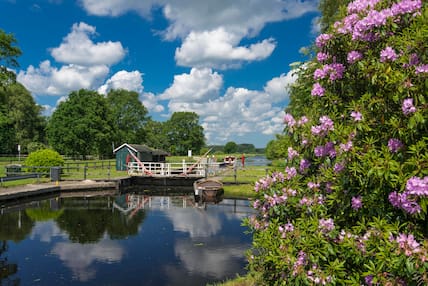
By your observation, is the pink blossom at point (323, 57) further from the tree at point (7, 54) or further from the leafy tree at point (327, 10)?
the tree at point (7, 54)

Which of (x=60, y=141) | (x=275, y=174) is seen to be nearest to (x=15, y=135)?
(x=60, y=141)

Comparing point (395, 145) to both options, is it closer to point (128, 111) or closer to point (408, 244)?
point (408, 244)

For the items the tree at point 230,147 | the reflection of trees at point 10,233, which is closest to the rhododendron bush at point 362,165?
the reflection of trees at point 10,233

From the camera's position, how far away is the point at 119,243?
12672mm

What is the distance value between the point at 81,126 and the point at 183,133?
43037mm

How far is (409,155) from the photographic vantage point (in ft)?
10.4

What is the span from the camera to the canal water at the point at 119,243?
9453 millimetres

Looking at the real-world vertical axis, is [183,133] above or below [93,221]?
above

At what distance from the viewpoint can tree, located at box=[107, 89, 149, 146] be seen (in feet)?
221

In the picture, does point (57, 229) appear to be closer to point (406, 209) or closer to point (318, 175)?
point (318, 175)

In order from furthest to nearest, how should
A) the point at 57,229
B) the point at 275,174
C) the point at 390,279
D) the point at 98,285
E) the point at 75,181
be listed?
the point at 75,181 < the point at 57,229 < the point at 98,285 < the point at 275,174 < the point at 390,279

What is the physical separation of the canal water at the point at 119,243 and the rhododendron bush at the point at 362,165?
230 inches

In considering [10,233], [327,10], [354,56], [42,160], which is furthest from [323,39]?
[42,160]

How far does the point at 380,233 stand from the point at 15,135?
234 ft
